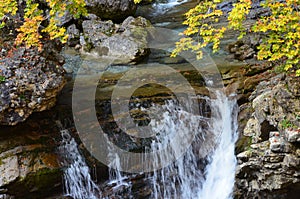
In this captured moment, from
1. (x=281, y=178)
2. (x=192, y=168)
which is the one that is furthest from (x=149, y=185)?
(x=281, y=178)

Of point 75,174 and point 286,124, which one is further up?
point 286,124

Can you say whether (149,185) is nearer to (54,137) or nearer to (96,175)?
(96,175)

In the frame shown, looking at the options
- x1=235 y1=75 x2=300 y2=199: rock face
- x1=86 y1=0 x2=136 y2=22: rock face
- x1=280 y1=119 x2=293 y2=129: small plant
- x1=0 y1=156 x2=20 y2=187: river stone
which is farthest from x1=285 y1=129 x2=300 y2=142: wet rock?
x1=86 y1=0 x2=136 y2=22: rock face

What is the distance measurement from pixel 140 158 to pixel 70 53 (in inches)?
224

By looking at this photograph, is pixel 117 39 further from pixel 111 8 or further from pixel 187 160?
pixel 187 160

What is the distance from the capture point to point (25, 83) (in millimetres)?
5590

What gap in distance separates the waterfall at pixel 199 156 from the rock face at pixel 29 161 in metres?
2.17

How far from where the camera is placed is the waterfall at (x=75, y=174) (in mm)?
6102

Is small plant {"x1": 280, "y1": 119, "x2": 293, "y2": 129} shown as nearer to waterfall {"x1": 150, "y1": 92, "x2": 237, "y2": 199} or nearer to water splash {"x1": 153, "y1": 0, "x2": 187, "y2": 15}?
waterfall {"x1": 150, "y1": 92, "x2": 237, "y2": 199}

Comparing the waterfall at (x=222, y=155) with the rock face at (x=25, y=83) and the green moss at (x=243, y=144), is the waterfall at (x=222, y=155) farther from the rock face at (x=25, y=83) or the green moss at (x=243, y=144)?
the rock face at (x=25, y=83)

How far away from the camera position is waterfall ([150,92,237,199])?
263 inches

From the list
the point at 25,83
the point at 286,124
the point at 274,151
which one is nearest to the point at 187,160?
the point at 274,151

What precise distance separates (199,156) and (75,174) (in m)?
2.82

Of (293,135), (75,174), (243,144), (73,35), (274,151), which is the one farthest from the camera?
(73,35)
